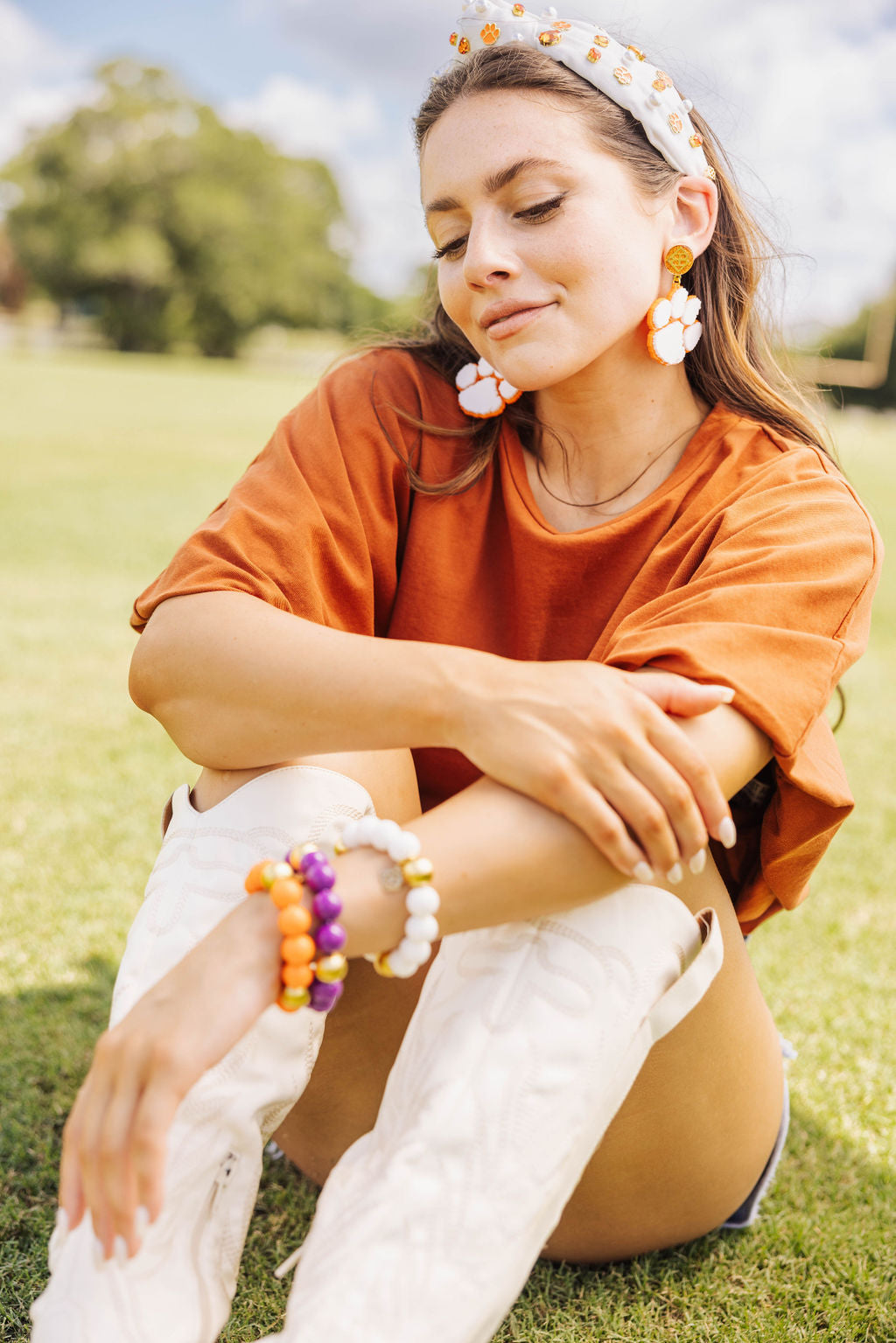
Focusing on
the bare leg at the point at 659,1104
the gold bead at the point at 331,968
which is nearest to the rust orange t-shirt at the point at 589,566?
the bare leg at the point at 659,1104

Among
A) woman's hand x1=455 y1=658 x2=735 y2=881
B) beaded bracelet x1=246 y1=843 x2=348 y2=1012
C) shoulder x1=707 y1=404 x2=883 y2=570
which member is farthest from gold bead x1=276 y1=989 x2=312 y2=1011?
shoulder x1=707 y1=404 x2=883 y2=570

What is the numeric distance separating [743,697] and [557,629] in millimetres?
630

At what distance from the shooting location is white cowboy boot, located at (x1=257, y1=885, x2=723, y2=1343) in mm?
1336

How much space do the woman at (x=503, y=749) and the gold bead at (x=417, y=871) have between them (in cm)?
2

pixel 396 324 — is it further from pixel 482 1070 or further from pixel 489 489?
pixel 482 1070

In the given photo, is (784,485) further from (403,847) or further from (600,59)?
(403,847)

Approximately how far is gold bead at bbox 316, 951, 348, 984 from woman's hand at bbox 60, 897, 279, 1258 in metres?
0.06

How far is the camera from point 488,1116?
1409mm

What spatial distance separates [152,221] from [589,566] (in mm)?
59292

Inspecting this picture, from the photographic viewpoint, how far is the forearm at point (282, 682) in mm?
1613

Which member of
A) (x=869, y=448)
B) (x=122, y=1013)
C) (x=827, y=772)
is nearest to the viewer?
(x=122, y=1013)

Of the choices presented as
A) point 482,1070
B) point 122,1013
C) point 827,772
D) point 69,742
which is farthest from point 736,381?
point 69,742

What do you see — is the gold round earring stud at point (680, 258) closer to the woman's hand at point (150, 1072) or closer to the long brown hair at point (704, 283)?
the long brown hair at point (704, 283)

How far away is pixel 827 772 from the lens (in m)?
1.74
